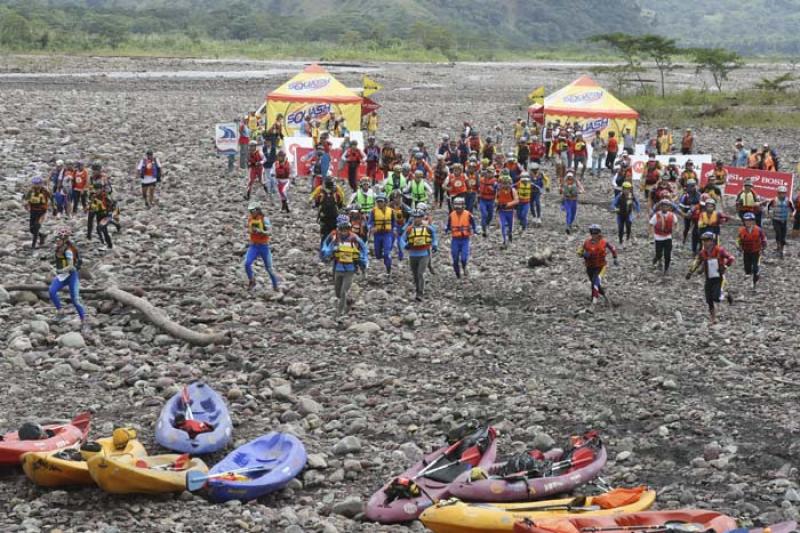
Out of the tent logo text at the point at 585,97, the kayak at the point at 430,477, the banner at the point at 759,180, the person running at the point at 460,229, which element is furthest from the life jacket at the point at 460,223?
the tent logo text at the point at 585,97

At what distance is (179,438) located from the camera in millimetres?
12500

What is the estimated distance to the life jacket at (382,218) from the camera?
19.7 metres

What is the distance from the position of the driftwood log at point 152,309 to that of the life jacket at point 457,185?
726cm

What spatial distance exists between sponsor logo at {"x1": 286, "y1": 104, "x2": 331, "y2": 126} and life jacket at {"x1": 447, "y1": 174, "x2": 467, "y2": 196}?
1118 centimetres

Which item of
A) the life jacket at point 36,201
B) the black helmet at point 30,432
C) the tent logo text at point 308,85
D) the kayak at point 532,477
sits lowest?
the kayak at point 532,477

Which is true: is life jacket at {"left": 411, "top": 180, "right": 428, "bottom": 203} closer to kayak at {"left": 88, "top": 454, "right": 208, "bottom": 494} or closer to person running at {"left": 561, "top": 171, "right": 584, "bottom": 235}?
person running at {"left": 561, "top": 171, "right": 584, "bottom": 235}

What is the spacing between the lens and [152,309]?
17438 millimetres

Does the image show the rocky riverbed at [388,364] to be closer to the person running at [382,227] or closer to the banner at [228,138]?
the person running at [382,227]

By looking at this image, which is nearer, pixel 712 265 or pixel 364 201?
pixel 712 265

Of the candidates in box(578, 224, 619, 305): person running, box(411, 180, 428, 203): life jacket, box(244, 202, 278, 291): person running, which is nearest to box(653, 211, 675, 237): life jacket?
box(578, 224, 619, 305): person running

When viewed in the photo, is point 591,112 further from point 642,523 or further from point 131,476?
point 131,476

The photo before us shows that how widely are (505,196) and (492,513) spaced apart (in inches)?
531

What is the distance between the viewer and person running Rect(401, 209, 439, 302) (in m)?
18.7

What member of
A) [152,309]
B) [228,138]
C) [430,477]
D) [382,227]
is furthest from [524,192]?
[430,477]
